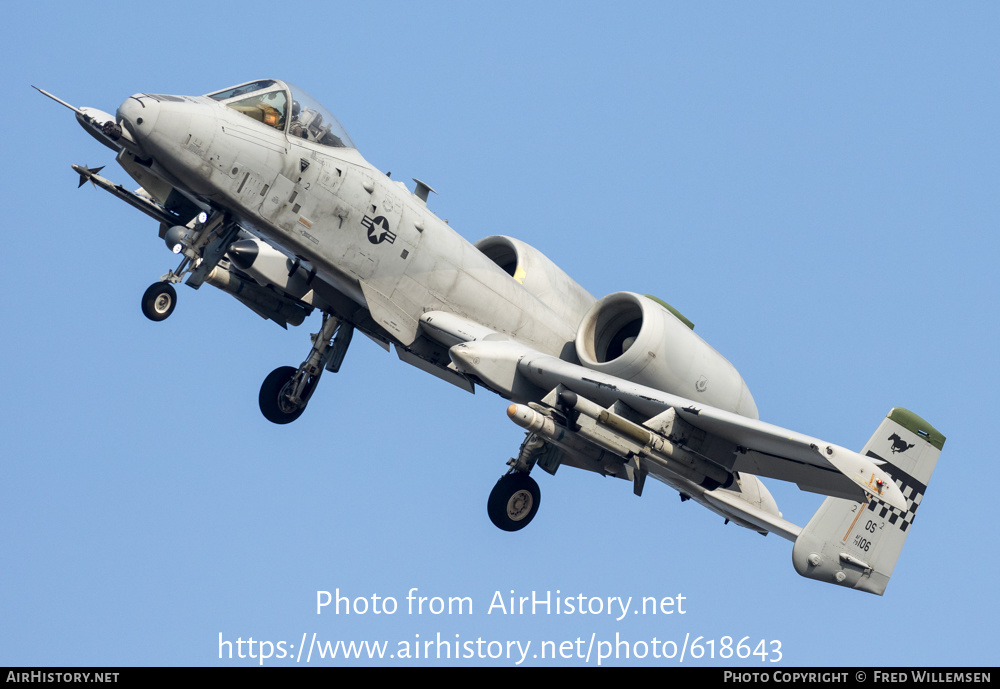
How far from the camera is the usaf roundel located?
1414 centimetres

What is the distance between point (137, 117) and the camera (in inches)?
488

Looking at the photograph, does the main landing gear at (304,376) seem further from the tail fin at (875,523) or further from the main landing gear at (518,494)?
the tail fin at (875,523)

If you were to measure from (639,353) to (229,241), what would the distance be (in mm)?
4980

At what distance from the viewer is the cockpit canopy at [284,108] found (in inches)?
531

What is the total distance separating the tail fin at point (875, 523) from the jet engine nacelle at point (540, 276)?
414cm

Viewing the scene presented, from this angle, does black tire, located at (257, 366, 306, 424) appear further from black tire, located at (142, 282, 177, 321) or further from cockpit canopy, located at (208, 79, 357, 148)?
cockpit canopy, located at (208, 79, 357, 148)

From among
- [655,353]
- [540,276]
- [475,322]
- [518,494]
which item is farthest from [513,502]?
[540,276]

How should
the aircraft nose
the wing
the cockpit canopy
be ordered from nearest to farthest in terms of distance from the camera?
the aircraft nose
the wing
the cockpit canopy

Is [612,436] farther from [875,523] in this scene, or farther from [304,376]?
[304,376]

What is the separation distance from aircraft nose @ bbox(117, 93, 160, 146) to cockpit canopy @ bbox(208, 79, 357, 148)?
106 cm

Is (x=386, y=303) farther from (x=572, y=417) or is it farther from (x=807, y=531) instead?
(x=807, y=531)

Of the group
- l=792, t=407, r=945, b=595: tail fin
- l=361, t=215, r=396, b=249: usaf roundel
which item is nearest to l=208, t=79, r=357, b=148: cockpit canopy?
l=361, t=215, r=396, b=249: usaf roundel

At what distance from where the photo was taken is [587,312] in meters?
15.7

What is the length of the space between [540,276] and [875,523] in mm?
5317
